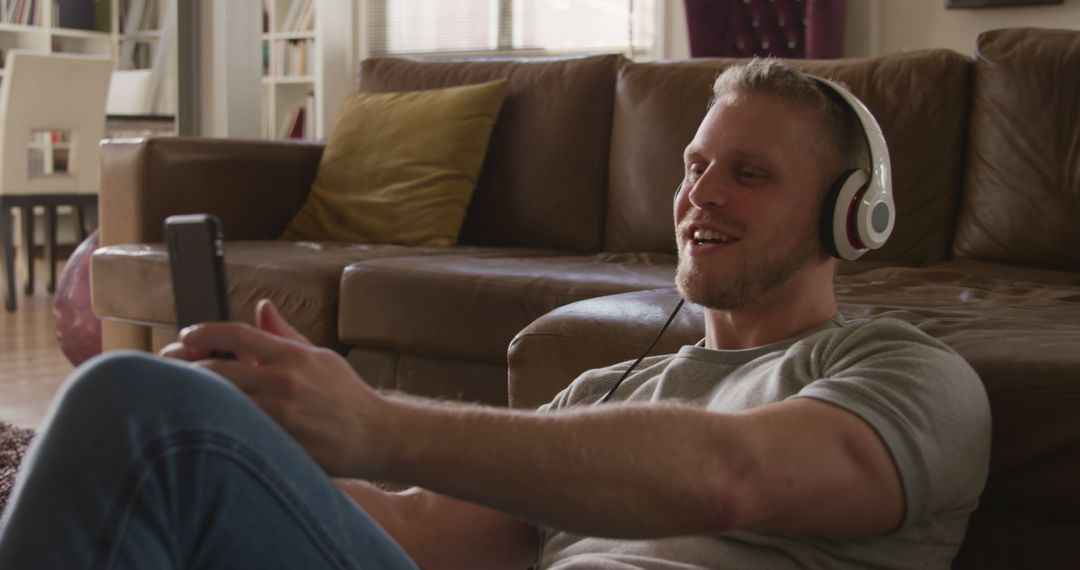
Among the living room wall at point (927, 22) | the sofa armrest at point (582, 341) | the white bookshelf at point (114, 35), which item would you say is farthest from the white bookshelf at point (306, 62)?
the sofa armrest at point (582, 341)

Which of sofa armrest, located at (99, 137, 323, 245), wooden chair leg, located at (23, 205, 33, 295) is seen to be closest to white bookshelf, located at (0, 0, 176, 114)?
wooden chair leg, located at (23, 205, 33, 295)

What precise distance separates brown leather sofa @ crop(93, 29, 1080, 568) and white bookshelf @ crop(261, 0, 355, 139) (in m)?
2.70

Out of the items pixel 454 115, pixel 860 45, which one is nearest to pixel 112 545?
pixel 454 115

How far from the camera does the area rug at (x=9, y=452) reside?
2.15m

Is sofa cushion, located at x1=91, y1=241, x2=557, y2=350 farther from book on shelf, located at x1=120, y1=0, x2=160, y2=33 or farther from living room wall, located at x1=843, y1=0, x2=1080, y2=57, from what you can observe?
book on shelf, located at x1=120, y1=0, x2=160, y2=33

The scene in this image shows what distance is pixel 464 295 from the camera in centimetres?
225

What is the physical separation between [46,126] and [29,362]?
1746 millimetres

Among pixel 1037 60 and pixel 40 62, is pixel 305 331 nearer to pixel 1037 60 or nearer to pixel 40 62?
pixel 1037 60

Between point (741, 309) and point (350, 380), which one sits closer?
point (350, 380)

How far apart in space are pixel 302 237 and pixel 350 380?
235 cm

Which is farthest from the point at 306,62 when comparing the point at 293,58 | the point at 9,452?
the point at 9,452

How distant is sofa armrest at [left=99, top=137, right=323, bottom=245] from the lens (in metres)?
2.93

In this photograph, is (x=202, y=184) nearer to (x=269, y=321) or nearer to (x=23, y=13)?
(x=269, y=321)

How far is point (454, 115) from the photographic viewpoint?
3035mm
